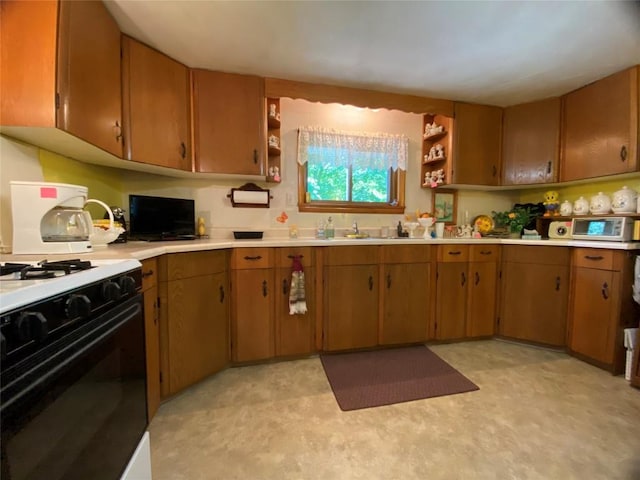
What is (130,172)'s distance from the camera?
7.45 ft

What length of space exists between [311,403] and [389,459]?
0.55 meters

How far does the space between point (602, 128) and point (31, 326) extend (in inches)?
136

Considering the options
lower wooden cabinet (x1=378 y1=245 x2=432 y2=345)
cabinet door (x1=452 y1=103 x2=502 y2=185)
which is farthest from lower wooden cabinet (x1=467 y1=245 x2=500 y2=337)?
cabinet door (x1=452 y1=103 x2=502 y2=185)

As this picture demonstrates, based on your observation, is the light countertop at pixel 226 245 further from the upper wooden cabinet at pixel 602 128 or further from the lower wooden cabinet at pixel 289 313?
the upper wooden cabinet at pixel 602 128

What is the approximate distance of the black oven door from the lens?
0.54 metres

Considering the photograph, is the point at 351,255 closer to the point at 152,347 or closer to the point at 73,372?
the point at 152,347

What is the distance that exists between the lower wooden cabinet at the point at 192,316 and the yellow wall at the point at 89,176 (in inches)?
30.2

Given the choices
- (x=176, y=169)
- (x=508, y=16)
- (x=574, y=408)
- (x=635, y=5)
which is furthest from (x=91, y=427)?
(x=635, y=5)

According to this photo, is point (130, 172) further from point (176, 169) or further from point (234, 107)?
point (234, 107)

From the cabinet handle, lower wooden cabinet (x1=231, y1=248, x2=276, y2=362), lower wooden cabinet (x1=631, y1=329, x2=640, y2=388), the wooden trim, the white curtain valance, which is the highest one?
the wooden trim

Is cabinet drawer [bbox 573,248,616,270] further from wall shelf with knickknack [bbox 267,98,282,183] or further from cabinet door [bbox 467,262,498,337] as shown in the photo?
wall shelf with knickknack [bbox 267,98,282,183]

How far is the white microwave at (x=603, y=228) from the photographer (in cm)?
203

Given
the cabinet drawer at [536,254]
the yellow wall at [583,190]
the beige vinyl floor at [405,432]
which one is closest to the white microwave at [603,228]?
the cabinet drawer at [536,254]

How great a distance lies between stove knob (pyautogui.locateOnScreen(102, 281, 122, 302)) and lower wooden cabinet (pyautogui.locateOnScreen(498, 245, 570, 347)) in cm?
291
